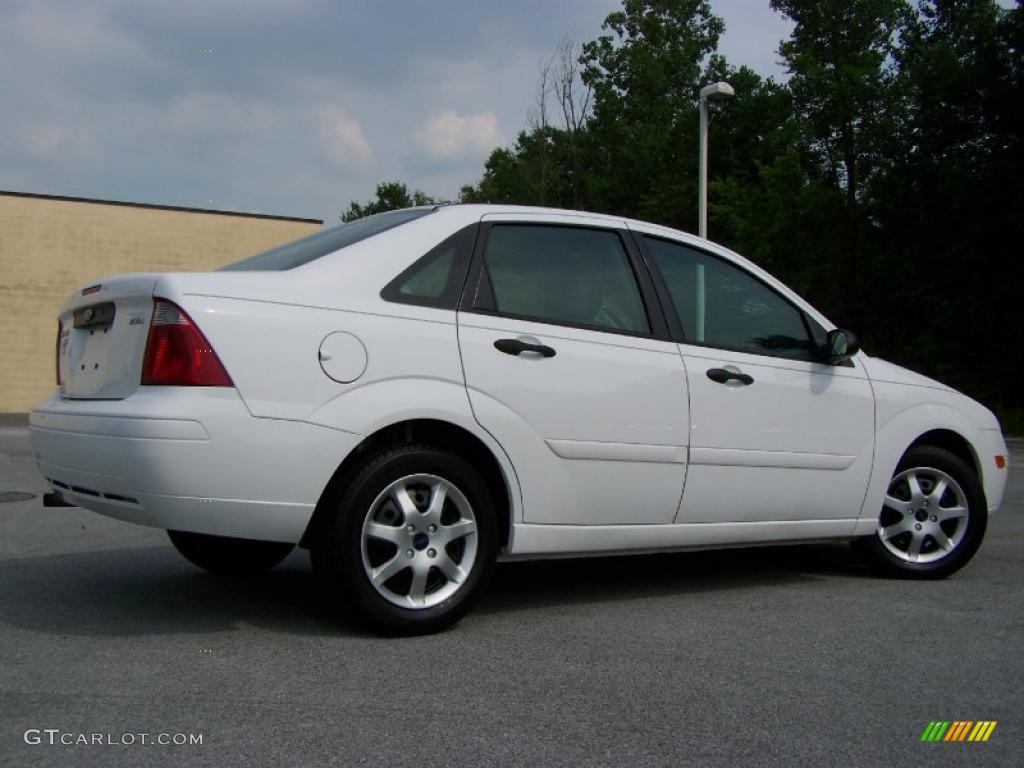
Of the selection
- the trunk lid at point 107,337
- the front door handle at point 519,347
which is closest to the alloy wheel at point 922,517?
the front door handle at point 519,347

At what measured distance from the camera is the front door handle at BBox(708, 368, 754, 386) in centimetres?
477

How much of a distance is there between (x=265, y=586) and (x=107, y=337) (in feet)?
5.01

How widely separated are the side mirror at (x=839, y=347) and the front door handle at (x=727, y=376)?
56 centimetres

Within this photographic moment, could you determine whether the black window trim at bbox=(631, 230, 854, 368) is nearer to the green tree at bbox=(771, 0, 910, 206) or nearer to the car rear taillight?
the car rear taillight

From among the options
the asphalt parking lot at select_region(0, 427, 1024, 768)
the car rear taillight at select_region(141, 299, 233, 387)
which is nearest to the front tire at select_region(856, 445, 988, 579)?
the asphalt parking lot at select_region(0, 427, 1024, 768)

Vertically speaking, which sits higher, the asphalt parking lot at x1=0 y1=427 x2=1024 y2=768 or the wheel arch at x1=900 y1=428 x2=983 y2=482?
the wheel arch at x1=900 y1=428 x2=983 y2=482

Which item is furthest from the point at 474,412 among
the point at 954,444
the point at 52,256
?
the point at 52,256

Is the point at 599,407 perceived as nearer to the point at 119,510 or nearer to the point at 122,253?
the point at 119,510

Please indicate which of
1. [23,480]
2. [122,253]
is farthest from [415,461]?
[122,253]

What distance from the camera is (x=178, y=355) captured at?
3.72 meters

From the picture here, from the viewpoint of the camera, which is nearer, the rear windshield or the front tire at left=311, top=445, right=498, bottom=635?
the front tire at left=311, top=445, right=498, bottom=635

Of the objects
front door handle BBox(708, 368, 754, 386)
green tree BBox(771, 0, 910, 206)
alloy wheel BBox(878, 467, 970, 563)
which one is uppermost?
green tree BBox(771, 0, 910, 206)

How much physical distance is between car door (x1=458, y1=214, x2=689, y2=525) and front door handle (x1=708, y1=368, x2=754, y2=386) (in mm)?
184

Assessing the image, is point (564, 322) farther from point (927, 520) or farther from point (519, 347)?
point (927, 520)
